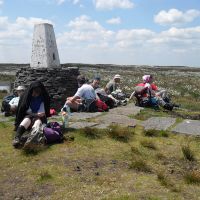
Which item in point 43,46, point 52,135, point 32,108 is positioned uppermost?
point 43,46

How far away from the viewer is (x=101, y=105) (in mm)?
10617

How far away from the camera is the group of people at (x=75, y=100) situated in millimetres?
7441

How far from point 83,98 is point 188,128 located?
3046mm

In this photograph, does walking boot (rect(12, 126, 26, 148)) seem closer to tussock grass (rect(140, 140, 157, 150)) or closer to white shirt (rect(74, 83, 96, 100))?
tussock grass (rect(140, 140, 157, 150))

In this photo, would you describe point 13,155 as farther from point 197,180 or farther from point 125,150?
point 197,180

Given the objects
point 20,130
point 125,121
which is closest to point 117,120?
point 125,121

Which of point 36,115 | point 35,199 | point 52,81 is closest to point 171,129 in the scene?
point 36,115

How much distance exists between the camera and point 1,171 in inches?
234

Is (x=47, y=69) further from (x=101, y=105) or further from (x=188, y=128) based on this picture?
(x=188, y=128)

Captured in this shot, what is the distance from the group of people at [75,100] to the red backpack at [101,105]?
63mm

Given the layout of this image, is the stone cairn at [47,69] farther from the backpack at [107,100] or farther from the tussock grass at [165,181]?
the tussock grass at [165,181]

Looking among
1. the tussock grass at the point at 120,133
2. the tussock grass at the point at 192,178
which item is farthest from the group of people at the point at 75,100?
the tussock grass at the point at 192,178

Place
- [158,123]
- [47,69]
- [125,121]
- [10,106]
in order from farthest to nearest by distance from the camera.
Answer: [47,69]
[10,106]
[125,121]
[158,123]

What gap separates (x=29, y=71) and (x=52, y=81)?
792 millimetres
